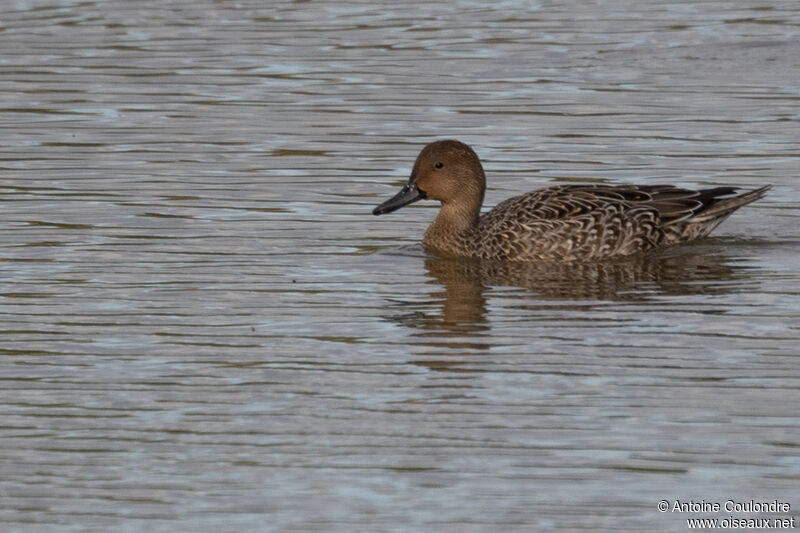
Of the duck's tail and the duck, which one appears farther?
the duck's tail

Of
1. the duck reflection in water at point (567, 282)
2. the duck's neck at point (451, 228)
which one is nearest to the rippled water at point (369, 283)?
the duck reflection in water at point (567, 282)

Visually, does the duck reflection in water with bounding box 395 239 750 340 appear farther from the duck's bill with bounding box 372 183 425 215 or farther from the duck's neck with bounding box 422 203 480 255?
the duck's bill with bounding box 372 183 425 215

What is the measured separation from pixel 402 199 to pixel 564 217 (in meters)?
1.14

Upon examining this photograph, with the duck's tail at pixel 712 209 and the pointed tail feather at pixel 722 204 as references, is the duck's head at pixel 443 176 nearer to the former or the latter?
the duck's tail at pixel 712 209

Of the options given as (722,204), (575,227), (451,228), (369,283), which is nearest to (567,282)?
(575,227)

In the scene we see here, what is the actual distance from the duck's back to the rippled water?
0.20 m

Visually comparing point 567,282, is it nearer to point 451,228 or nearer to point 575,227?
point 575,227

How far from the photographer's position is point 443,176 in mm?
12812

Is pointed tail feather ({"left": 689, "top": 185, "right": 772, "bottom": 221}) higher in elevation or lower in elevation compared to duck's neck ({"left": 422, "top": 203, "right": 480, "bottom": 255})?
higher

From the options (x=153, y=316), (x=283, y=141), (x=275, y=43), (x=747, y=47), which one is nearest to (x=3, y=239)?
(x=153, y=316)

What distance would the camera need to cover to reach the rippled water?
25.2 ft

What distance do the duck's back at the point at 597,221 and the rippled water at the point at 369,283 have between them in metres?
0.20

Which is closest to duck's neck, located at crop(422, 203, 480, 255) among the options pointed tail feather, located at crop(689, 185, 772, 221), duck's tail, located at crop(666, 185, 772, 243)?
duck's tail, located at crop(666, 185, 772, 243)

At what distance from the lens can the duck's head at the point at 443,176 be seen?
1279cm
